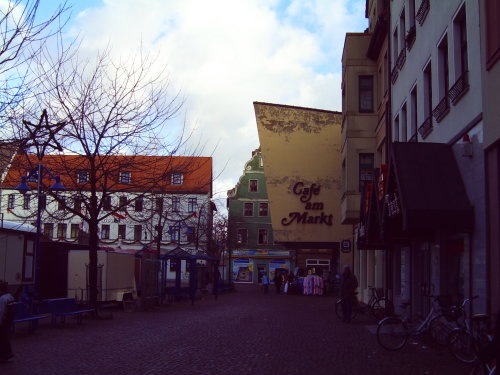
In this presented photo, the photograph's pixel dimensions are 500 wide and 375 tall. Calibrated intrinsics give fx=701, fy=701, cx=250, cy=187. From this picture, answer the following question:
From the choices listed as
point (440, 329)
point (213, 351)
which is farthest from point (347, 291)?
point (213, 351)

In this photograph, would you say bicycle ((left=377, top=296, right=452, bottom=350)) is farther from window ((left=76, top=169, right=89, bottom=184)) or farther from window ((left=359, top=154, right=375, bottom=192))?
window ((left=359, top=154, right=375, bottom=192))

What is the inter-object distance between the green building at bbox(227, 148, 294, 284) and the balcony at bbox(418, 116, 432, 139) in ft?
213

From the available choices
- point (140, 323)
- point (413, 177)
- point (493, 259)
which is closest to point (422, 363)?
point (493, 259)

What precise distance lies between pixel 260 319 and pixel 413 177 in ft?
33.3

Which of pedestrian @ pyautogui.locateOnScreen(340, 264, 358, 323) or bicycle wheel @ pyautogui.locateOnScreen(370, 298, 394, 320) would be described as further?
bicycle wheel @ pyautogui.locateOnScreen(370, 298, 394, 320)

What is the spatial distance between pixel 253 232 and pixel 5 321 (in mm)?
73156

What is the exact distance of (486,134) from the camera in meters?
13.5

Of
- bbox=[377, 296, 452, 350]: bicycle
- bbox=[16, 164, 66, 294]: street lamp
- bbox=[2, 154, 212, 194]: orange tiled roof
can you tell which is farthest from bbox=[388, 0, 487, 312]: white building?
bbox=[16, 164, 66, 294]: street lamp

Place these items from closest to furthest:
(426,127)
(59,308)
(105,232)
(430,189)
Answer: (430,189)
(426,127)
(59,308)
(105,232)

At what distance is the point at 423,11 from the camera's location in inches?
763

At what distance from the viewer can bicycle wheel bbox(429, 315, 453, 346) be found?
12.9 metres

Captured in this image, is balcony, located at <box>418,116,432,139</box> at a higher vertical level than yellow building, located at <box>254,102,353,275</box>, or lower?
lower

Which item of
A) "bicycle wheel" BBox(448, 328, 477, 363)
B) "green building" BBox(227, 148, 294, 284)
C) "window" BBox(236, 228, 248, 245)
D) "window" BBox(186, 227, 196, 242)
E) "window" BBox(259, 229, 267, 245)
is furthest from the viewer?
"window" BBox(259, 229, 267, 245)

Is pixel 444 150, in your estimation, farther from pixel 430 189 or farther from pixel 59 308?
pixel 59 308
